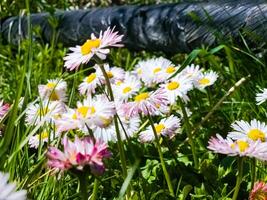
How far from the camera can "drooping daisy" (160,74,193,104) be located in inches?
55.6

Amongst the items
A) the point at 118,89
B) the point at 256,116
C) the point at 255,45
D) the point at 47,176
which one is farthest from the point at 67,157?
the point at 255,45

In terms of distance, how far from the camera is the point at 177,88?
1.44m

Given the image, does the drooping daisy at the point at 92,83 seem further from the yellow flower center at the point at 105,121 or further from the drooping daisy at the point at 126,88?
the yellow flower center at the point at 105,121

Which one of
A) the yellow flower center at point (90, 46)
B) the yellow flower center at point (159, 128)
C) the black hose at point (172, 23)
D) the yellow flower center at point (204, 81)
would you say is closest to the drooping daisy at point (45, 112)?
the yellow flower center at point (90, 46)

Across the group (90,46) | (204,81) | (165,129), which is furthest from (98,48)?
(204,81)

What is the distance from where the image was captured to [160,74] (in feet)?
5.19

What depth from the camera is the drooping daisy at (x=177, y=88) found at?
1.41 m

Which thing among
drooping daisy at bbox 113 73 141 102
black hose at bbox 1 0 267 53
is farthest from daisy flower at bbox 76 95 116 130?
black hose at bbox 1 0 267 53

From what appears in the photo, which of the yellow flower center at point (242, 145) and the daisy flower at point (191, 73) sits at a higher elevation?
the yellow flower center at point (242, 145)

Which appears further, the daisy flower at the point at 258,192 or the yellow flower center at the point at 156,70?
the yellow flower center at the point at 156,70

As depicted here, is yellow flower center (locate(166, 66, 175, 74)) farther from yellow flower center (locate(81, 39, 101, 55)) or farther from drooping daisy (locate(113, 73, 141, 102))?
yellow flower center (locate(81, 39, 101, 55))

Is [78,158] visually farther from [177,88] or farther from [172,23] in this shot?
[172,23]

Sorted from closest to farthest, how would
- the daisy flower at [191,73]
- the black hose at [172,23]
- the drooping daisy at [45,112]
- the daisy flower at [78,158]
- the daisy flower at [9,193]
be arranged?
the daisy flower at [9,193] → the daisy flower at [78,158] → the drooping daisy at [45,112] → the daisy flower at [191,73] → the black hose at [172,23]

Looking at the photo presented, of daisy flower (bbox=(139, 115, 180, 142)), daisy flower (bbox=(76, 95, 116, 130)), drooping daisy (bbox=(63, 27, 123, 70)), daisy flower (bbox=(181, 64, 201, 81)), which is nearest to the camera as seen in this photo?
→ daisy flower (bbox=(76, 95, 116, 130))
